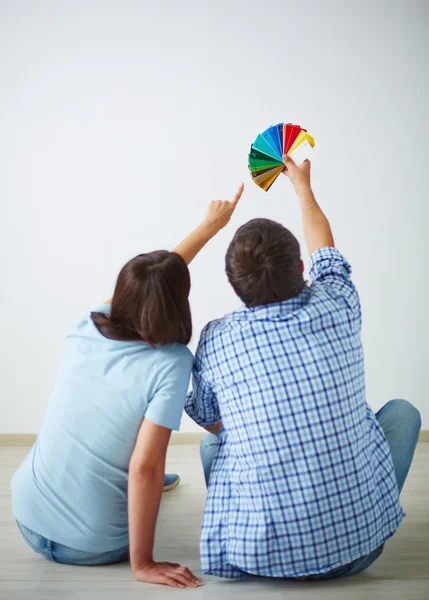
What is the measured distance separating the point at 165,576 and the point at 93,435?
0.40 metres

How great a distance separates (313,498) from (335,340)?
366 millimetres

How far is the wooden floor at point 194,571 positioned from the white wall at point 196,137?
1.30m

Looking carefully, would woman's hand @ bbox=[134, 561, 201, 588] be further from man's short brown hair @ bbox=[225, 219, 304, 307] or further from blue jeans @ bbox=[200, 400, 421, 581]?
man's short brown hair @ bbox=[225, 219, 304, 307]

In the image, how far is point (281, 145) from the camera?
83.7 inches

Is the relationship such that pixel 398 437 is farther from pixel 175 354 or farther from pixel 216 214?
pixel 216 214

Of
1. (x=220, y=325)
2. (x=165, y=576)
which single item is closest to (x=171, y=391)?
(x=220, y=325)

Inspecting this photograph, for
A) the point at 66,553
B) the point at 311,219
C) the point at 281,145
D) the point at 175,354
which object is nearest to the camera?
the point at 175,354

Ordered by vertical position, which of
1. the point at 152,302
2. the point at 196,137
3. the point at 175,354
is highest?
the point at 196,137

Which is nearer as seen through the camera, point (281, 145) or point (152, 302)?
point (152, 302)

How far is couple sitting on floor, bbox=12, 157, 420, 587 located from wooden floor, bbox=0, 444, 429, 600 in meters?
0.04

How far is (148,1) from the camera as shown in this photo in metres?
3.21

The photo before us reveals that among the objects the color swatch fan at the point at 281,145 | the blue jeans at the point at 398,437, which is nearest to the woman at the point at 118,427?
the blue jeans at the point at 398,437

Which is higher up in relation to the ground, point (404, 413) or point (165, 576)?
point (404, 413)

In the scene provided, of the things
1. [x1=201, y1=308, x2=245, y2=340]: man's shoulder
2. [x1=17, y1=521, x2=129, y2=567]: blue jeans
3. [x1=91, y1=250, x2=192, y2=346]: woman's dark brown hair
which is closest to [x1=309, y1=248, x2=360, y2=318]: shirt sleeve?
[x1=201, y1=308, x2=245, y2=340]: man's shoulder
